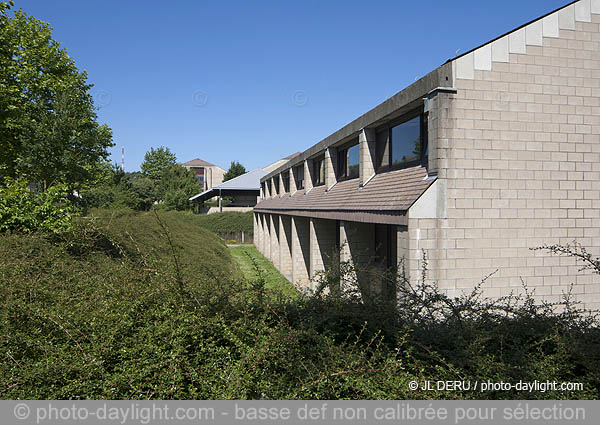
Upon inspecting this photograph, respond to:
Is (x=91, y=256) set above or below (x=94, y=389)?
above

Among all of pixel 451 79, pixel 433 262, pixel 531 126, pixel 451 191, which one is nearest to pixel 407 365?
pixel 433 262

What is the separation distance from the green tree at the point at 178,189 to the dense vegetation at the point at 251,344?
146 ft

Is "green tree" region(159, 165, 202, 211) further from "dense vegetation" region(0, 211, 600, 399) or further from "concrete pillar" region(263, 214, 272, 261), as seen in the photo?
"dense vegetation" region(0, 211, 600, 399)

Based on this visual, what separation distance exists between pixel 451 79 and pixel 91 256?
7585 mm

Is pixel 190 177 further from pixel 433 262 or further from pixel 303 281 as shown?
pixel 433 262

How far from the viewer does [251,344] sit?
13.2 feet

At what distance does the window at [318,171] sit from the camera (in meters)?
17.3

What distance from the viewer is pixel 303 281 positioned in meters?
18.0

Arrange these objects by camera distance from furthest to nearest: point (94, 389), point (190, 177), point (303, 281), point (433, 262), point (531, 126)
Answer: point (190, 177)
point (303, 281)
point (531, 126)
point (433, 262)
point (94, 389)

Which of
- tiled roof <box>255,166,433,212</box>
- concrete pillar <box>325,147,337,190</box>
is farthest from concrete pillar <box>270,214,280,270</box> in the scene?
concrete pillar <box>325,147,337,190</box>

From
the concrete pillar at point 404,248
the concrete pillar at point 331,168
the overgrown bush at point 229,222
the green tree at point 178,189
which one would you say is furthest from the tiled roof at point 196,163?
the concrete pillar at point 404,248

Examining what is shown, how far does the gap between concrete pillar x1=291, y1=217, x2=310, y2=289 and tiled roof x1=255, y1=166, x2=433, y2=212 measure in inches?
134

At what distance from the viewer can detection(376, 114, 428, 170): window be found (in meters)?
8.59
